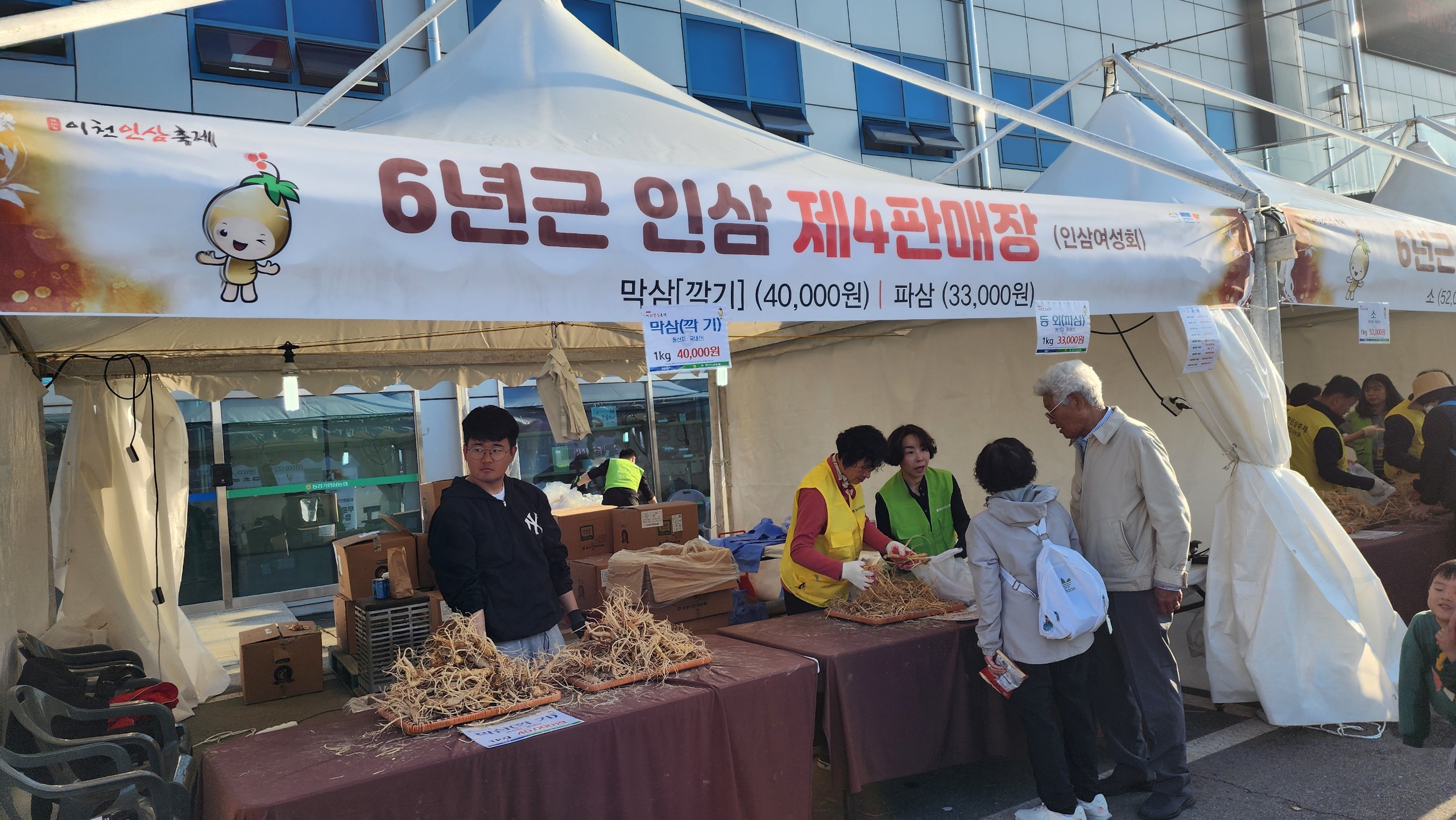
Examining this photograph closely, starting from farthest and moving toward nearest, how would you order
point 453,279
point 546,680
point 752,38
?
point 752,38, point 546,680, point 453,279

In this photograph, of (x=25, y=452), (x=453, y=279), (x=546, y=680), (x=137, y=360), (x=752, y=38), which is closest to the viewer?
(x=453, y=279)

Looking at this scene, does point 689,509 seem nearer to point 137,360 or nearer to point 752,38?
point 137,360

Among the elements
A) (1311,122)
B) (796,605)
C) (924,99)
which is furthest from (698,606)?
(924,99)

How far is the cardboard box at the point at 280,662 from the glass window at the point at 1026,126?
11.6 metres

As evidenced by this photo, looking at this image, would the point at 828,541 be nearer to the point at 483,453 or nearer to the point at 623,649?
the point at 623,649

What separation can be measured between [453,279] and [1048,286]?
2.32m

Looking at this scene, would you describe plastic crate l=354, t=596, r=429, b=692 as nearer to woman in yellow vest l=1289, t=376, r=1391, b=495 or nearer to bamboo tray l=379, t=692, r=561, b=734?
bamboo tray l=379, t=692, r=561, b=734

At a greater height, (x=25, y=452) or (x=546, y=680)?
(x=25, y=452)

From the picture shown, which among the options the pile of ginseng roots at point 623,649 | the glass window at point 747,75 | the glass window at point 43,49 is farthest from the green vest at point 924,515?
the glass window at point 43,49

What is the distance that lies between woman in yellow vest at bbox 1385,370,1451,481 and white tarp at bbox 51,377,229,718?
755 centimetres

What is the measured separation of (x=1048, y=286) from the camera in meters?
3.51

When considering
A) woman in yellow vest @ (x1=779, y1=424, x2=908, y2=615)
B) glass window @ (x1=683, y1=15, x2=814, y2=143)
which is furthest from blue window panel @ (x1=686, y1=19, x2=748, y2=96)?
woman in yellow vest @ (x1=779, y1=424, x2=908, y2=615)

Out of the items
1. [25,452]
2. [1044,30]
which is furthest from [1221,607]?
[1044,30]

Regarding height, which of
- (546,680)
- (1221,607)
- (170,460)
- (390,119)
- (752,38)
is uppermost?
(752,38)
